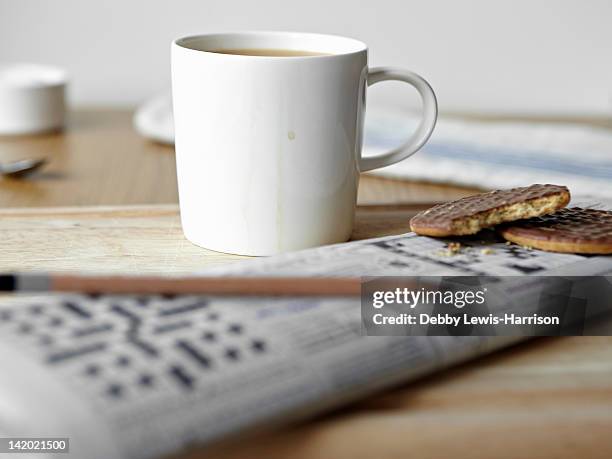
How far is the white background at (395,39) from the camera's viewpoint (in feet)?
4.83

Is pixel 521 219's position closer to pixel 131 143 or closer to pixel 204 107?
pixel 204 107

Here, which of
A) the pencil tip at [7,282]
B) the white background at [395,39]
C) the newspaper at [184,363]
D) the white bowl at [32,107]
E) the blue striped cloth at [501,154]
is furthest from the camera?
the white background at [395,39]

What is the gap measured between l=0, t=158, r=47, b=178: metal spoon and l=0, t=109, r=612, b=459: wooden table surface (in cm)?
12

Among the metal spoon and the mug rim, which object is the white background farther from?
the mug rim

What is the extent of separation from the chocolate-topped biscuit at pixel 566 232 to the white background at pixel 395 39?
0.96m

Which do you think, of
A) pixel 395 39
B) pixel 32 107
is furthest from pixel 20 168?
pixel 395 39

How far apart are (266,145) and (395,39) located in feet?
3.19

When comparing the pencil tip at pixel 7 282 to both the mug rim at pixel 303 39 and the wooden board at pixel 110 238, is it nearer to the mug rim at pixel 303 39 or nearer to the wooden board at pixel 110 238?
the wooden board at pixel 110 238

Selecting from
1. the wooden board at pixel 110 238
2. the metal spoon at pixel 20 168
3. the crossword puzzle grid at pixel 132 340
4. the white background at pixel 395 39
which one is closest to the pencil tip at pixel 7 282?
the crossword puzzle grid at pixel 132 340

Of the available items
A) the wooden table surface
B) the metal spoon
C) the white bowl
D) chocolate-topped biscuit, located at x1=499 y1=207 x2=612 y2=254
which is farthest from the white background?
chocolate-topped biscuit, located at x1=499 y1=207 x2=612 y2=254

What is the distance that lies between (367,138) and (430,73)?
53 centimetres

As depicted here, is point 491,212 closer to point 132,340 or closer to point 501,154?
point 132,340

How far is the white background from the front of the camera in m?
1.47

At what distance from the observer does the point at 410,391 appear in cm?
43
